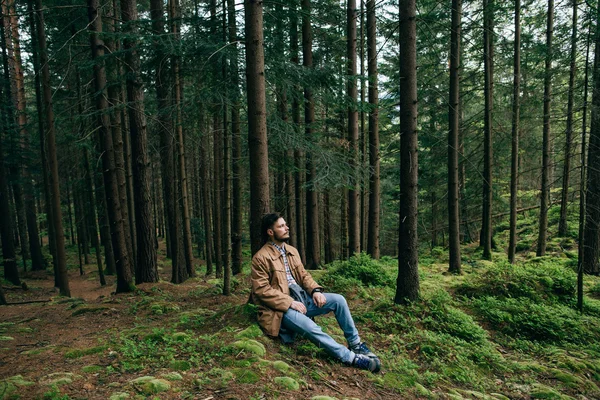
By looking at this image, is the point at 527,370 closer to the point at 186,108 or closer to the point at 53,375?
the point at 53,375

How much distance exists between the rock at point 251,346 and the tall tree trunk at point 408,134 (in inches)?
137

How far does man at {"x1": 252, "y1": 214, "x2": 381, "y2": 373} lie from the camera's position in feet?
14.0

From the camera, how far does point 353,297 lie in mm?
7754

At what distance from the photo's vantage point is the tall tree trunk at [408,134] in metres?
6.18

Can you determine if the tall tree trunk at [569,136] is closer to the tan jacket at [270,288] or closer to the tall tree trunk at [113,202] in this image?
the tan jacket at [270,288]

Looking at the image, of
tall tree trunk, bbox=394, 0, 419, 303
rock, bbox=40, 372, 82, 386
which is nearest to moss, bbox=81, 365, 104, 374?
rock, bbox=40, 372, 82, 386

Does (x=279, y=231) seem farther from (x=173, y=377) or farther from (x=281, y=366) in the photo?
(x=173, y=377)

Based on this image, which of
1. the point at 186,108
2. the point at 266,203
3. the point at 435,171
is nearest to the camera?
A: the point at 266,203

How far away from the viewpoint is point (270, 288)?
427cm

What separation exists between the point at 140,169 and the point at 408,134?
6.72 metres

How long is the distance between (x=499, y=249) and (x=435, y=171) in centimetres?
521

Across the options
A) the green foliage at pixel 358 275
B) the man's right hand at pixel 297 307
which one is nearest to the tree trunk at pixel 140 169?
the green foliage at pixel 358 275

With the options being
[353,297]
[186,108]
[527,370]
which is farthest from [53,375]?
[527,370]

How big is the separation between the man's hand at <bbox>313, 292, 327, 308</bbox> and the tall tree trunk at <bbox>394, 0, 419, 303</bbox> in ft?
8.15
